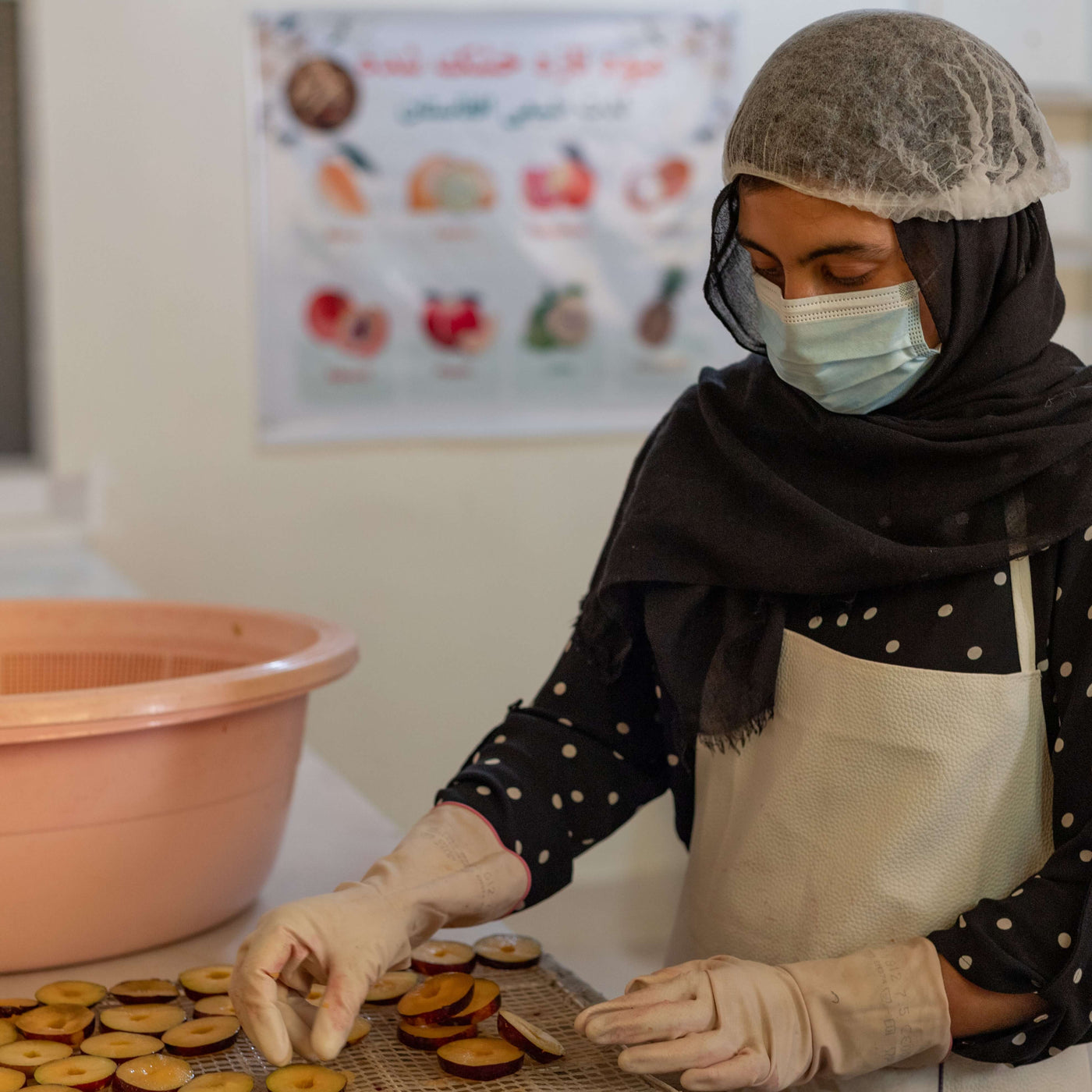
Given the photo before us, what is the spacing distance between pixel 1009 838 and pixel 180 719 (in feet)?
1.90

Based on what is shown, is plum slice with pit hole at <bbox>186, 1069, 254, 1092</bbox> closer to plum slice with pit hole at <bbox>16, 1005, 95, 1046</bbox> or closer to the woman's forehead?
plum slice with pit hole at <bbox>16, 1005, 95, 1046</bbox>

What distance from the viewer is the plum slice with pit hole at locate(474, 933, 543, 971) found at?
0.99m

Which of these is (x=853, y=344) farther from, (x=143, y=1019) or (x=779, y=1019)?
(x=143, y=1019)

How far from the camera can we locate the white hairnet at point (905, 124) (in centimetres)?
90

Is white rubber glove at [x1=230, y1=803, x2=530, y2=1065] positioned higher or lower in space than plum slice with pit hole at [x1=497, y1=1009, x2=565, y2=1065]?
higher

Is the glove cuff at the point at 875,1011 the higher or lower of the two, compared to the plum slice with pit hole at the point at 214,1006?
higher

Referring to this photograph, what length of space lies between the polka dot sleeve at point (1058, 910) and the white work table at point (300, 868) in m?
0.54

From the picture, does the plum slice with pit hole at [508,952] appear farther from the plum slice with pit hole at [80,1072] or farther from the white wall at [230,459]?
the white wall at [230,459]

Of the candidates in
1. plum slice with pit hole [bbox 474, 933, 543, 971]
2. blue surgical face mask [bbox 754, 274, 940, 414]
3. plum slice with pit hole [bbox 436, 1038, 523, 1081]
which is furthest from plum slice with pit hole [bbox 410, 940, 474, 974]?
blue surgical face mask [bbox 754, 274, 940, 414]

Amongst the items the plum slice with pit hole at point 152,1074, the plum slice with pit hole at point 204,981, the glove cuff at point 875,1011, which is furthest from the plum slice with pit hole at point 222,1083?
the glove cuff at point 875,1011

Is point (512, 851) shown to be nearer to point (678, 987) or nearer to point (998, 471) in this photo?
point (678, 987)

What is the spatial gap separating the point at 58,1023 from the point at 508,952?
0.31 m

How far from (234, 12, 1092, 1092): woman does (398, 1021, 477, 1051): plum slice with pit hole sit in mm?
55

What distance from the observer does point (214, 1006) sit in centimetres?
92
